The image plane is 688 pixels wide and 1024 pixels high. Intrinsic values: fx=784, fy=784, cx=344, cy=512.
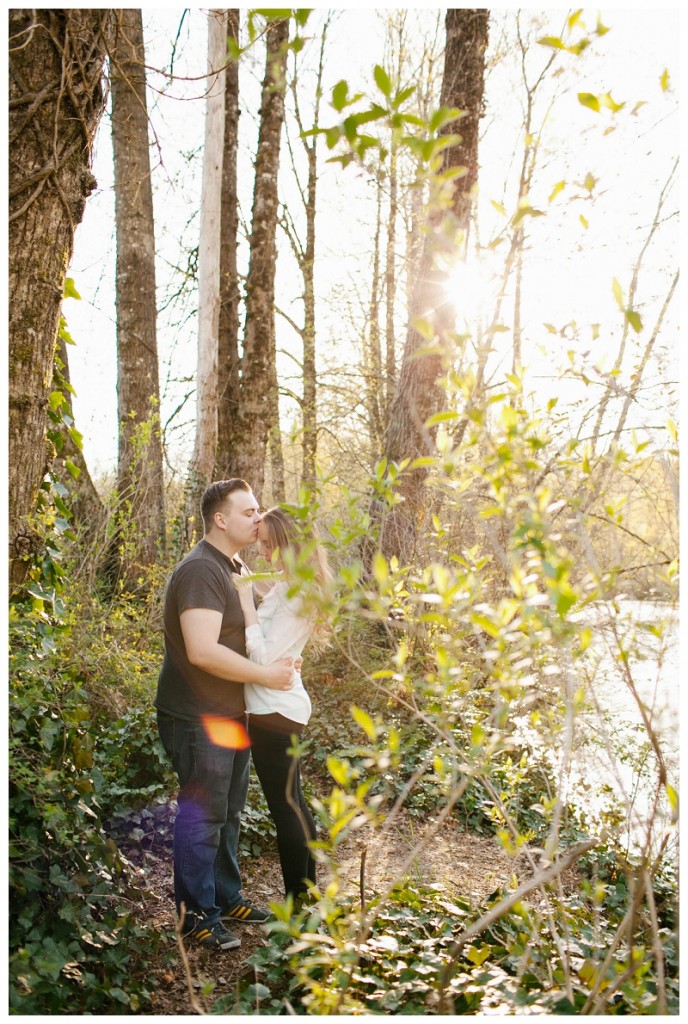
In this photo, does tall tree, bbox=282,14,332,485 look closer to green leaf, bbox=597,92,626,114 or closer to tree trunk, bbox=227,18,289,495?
tree trunk, bbox=227,18,289,495

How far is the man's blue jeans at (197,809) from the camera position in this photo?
11.4ft

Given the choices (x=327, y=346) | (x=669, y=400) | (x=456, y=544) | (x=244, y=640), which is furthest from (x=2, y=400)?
(x=327, y=346)

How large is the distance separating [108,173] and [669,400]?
24.8 feet

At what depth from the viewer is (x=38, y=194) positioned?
326 cm

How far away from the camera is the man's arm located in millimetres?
3377

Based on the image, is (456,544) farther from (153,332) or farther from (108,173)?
(108,173)

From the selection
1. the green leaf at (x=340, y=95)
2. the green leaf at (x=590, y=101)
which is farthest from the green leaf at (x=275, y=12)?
the green leaf at (x=590, y=101)

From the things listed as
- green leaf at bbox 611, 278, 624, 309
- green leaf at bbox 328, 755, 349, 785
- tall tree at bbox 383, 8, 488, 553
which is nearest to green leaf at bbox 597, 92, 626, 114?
green leaf at bbox 611, 278, 624, 309

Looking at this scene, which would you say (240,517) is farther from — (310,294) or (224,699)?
(310,294)

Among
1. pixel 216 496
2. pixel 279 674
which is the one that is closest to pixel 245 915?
pixel 279 674

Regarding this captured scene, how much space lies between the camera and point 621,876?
4.47 meters

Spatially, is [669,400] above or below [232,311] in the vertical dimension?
below

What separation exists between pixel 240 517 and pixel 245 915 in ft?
6.35

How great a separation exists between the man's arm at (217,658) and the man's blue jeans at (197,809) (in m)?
0.35
